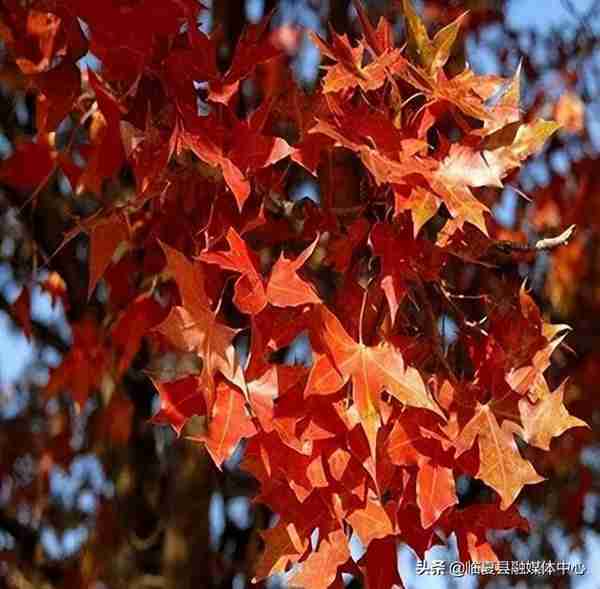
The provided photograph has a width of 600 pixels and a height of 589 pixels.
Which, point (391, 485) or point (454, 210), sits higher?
point (454, 210)

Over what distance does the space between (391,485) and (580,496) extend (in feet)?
5.00

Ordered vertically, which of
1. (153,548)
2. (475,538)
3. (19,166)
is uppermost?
(19,166)

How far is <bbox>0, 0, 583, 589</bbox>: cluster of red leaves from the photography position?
32.7 inches

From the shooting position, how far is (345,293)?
90cm

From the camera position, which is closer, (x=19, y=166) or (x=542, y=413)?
(x=542, y=413)

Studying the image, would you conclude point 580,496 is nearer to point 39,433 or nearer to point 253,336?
point 39,433

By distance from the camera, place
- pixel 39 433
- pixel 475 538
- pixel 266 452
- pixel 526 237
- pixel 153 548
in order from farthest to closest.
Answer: pixel 39 433, pixel 526 237, pixel 153 548, pixel 475 538, pixel 266 452

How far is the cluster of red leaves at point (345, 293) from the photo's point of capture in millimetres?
830

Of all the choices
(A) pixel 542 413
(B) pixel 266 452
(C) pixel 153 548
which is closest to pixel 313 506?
(B) pixel 266 452

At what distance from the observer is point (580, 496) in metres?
2.30

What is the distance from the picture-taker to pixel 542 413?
904 millimetres

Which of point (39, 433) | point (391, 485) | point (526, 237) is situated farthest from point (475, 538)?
point (39, 433)

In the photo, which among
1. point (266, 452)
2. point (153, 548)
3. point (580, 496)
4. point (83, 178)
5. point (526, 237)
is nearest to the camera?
point (266, 452)

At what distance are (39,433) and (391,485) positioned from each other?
198 cm
